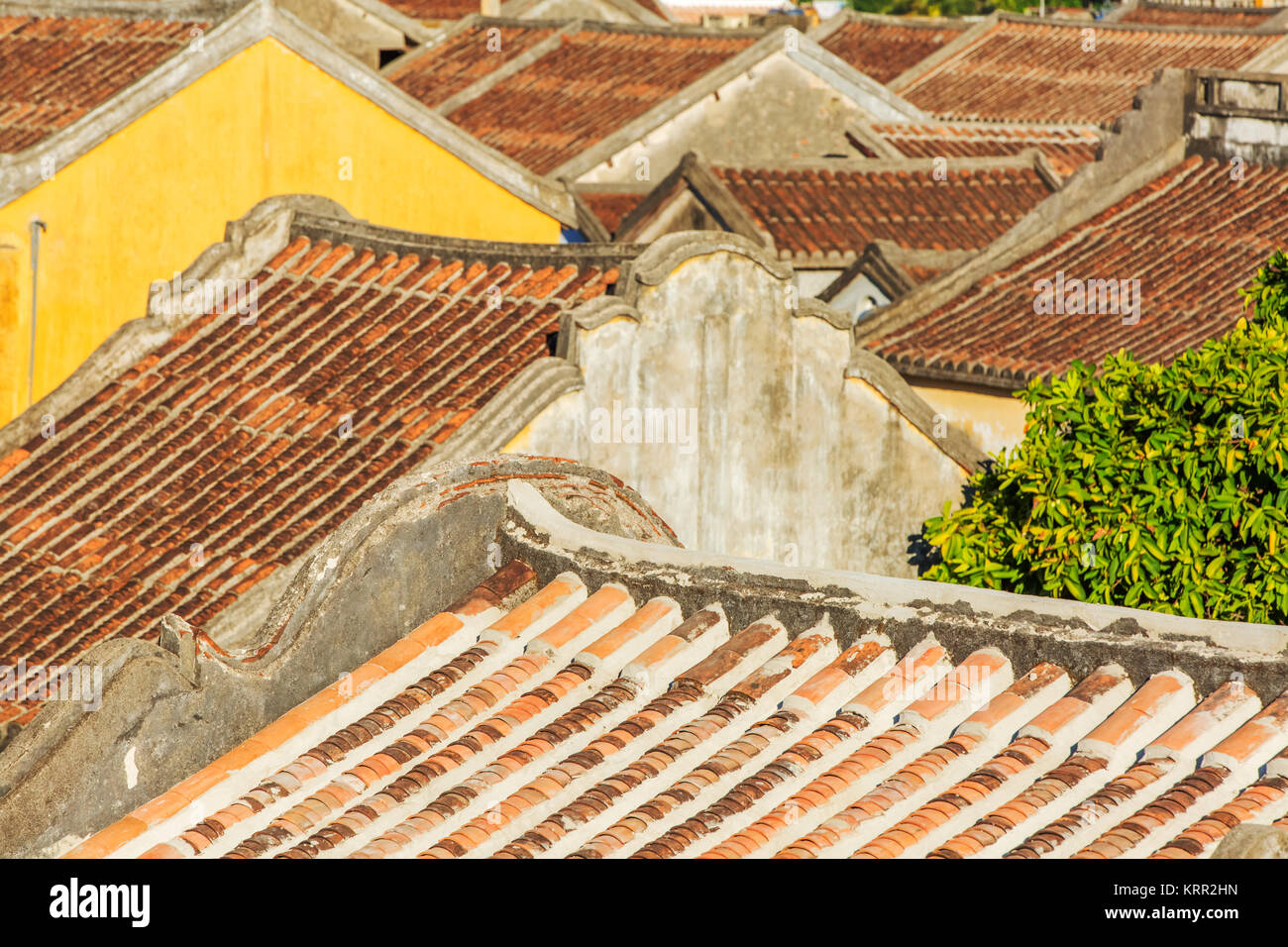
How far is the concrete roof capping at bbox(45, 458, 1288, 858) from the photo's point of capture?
21.6 ft

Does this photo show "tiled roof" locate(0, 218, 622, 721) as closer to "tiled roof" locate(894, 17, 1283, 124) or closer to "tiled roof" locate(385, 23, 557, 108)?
"tiled roof" locate(385, 23, 557, 108)

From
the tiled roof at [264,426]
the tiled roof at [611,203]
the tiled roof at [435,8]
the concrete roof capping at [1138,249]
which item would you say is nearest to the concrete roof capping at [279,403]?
the tiled roof at [264,426]

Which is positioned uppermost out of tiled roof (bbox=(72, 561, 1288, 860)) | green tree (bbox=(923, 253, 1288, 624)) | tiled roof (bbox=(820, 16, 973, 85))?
tiled roof (bbox=(820, 16, 973, 85))

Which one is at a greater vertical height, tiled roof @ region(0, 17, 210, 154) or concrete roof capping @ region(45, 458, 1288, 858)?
tiled roof @ region(0, 17, 210, 154)

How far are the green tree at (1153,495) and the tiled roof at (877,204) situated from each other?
10977 millimetres

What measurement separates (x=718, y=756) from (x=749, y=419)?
573cm

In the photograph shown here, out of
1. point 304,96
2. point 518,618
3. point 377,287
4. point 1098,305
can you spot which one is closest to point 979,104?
point 1098,305

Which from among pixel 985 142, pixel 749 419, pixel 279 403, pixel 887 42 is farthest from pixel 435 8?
pixel 749 419

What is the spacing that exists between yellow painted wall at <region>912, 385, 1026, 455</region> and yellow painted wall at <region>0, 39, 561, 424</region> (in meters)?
6.14

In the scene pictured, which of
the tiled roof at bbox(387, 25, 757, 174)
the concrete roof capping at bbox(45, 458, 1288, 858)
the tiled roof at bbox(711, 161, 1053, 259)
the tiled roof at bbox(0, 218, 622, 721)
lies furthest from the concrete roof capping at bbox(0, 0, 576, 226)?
the tiled roof at bbox(387, 25, 757, 174)

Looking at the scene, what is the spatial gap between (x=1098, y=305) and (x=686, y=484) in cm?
904

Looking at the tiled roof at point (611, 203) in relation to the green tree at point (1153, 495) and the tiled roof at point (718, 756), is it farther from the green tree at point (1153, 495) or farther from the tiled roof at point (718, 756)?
the tiled roof at point (718, 756)

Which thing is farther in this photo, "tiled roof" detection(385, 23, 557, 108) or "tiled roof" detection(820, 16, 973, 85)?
"tiled roof" detection(820, 16, 973, 85)

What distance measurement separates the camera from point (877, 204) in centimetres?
2512
